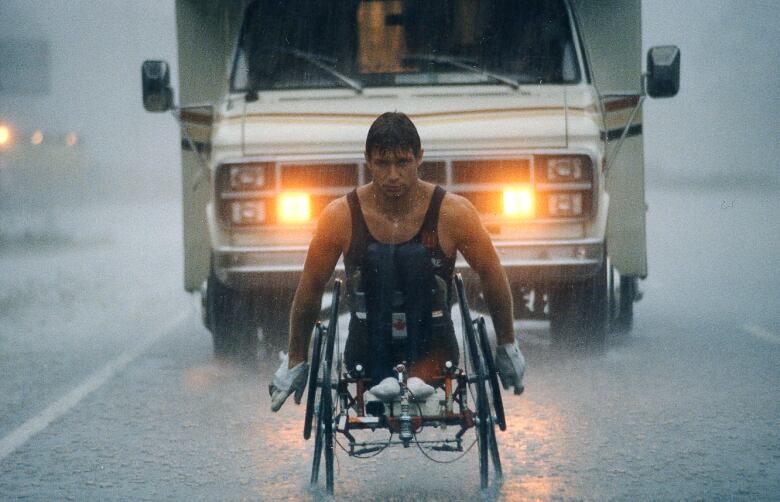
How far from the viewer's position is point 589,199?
8.84 m

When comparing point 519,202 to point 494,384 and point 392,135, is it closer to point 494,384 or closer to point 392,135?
point 494,384

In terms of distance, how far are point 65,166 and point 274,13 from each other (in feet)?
141

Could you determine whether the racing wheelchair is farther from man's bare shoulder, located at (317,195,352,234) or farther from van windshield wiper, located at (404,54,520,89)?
van windshield wiper, located at (404,54,520,89)

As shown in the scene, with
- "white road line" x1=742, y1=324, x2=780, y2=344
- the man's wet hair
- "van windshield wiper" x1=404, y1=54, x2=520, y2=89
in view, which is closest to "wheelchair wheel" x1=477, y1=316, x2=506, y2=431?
the man's wet hair

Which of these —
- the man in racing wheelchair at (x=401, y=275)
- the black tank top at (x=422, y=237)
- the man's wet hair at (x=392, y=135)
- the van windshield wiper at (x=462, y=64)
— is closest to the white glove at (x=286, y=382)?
the man in racing wheelchair at (x=401, y=275)

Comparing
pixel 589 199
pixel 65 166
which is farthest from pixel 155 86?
pixel 65 166

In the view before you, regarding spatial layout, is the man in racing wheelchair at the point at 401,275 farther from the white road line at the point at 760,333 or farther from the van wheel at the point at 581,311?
the white road line at the point at 760,333

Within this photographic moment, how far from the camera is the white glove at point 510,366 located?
18.1 ft

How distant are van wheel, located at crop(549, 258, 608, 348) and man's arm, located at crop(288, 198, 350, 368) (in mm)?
3580

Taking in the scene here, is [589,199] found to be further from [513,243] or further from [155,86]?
[155,86]

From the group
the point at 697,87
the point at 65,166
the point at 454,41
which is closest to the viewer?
the point at 454,41

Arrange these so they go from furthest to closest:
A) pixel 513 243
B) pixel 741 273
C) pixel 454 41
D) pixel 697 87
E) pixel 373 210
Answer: pixel 697 87
pixel 741 273
pixel 454 41
pixel 513 243
pixel 373 210

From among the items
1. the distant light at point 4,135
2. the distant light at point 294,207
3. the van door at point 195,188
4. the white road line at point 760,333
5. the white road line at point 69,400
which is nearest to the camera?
the white road line at point 69,400

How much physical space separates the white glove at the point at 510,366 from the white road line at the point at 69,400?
8.65 ft
